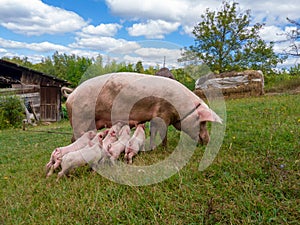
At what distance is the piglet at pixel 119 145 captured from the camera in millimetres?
3668

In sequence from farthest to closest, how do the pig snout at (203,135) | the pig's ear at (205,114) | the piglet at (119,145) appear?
the pig snout at (203,135)
the pig's ear at (205,114)
the piglet at (119,145)

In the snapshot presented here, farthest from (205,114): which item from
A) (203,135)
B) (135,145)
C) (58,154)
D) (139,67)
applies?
(58,154)

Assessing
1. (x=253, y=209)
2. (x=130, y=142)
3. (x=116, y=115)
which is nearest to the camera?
(x=253, y=209)

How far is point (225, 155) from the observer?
3.36 m

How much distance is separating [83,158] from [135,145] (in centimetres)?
82

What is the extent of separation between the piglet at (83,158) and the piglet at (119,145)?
0.32 feet

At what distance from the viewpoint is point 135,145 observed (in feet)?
12.7

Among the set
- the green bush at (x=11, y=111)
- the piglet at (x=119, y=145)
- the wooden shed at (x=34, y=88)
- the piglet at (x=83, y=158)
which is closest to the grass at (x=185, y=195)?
the piglet at (x=83, y=158)

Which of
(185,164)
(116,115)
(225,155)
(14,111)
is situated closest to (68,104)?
(116,115)

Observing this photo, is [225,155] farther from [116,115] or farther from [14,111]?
[14,111]

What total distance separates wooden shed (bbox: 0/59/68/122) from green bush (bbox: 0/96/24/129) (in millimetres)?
994

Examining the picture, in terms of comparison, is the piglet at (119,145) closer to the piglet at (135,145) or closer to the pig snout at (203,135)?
the piglet at (135,145)

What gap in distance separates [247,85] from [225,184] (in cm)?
1190

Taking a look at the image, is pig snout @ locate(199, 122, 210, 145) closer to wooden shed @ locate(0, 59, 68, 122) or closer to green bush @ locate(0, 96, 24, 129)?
green bush @ locate(0, 96, 24, 129)
